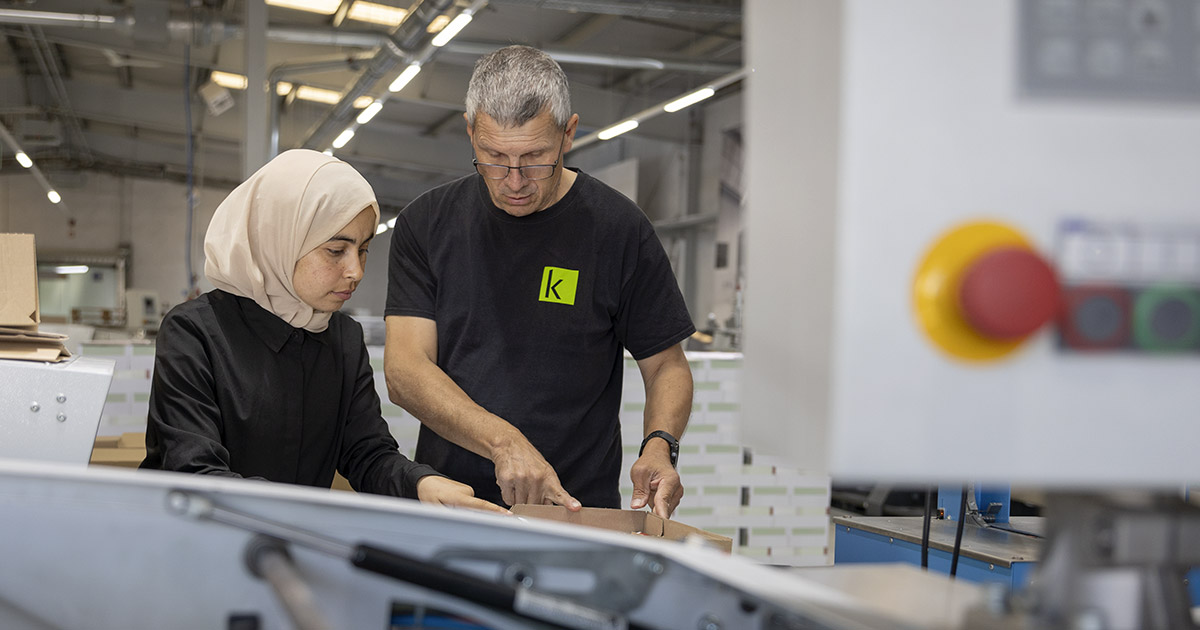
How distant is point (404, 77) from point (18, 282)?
6.40 meters

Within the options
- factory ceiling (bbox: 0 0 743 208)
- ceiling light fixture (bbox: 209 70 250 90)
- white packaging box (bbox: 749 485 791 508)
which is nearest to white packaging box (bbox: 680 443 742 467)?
white packaging box (bbox: 749 485 791 508)

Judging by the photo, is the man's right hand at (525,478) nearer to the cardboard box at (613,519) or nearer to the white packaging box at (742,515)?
the cardboard box at (613,519)

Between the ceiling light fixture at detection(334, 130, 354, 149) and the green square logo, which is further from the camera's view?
the ceiling light fixture at detection(334, 130, 354, 149)

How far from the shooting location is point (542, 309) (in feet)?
5.61

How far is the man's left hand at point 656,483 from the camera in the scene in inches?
59.0

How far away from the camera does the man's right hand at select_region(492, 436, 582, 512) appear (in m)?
1.42

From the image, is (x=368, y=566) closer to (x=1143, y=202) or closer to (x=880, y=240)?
(x=880, y=240)

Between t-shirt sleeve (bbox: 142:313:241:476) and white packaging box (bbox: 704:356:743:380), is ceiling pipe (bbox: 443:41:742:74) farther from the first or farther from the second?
t-shirt sleeve (bbox: 142:313:241:476)

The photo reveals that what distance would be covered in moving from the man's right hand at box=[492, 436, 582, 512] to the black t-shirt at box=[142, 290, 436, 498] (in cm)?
13

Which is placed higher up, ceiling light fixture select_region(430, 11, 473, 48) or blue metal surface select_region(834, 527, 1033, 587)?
ceiling light fixture select_region(430, 11, 473, 48)

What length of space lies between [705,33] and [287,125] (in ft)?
14.4

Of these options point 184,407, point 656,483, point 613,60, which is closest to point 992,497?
point 656,483

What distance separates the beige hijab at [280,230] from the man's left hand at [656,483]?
0.59 meters

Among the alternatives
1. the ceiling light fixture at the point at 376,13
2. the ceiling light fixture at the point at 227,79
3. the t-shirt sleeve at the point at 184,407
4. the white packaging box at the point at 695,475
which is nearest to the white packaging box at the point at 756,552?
the white packaging box at the point at 695,475
